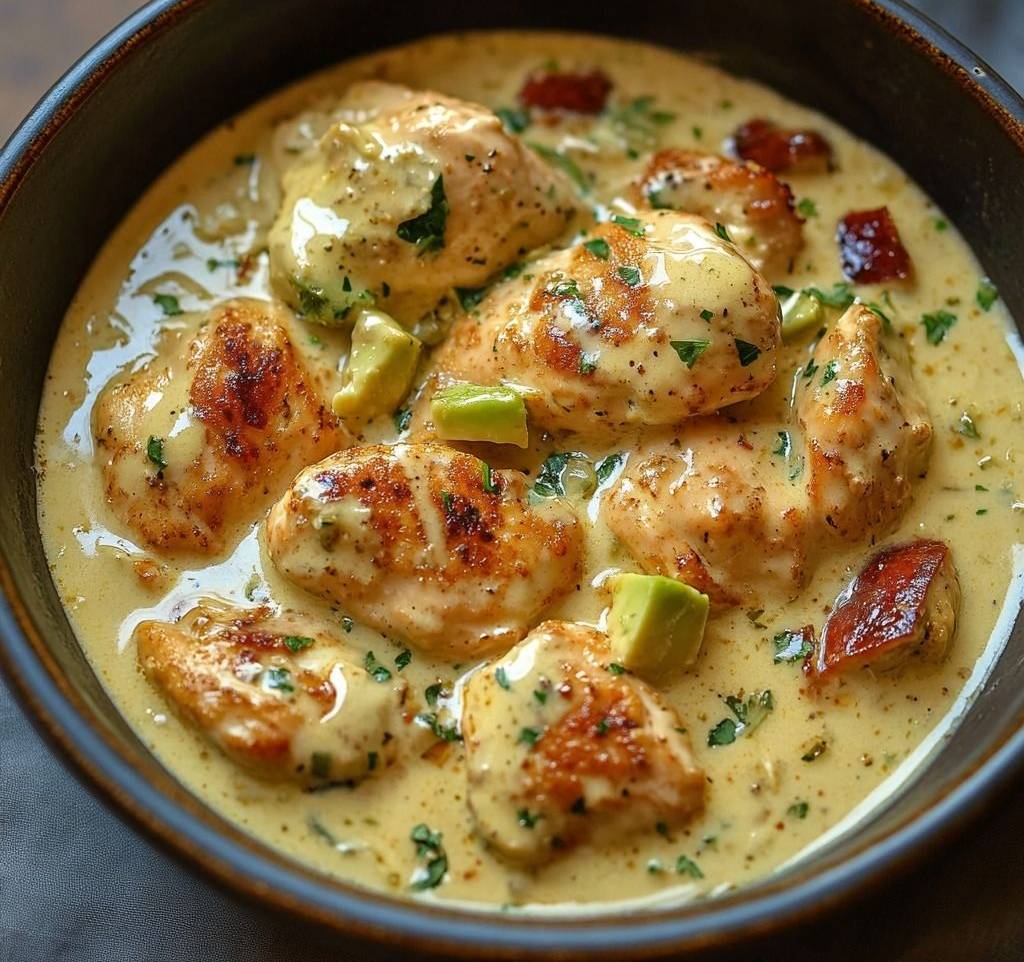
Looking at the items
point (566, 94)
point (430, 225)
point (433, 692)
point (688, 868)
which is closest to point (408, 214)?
point (430, 225)

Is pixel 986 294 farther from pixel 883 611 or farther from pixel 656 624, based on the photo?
pixel 656 624

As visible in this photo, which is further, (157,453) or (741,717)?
(157,453)

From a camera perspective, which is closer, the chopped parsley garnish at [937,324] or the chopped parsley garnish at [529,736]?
the chopped parsley garnish at [529,736]

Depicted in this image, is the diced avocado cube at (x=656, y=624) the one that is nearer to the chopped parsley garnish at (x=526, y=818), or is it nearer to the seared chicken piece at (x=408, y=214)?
Result: the chopped parsley garnish at (x=526, y=818)

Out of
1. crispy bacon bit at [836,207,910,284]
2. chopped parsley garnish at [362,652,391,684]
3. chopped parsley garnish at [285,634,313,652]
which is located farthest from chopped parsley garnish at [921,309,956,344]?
chopped parsley garnish at [285,634,313,652]

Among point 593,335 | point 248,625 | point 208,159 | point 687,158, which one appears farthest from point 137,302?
point 687,158

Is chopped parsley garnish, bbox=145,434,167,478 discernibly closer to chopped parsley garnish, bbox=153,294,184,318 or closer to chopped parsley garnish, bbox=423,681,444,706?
chopped parsley garnish, bbox=153,294,184,318

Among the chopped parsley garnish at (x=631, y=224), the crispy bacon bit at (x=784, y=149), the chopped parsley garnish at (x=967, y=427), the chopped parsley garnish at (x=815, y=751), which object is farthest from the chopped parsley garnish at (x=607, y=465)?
the crispy bacon bit at (x=784, y=149)
